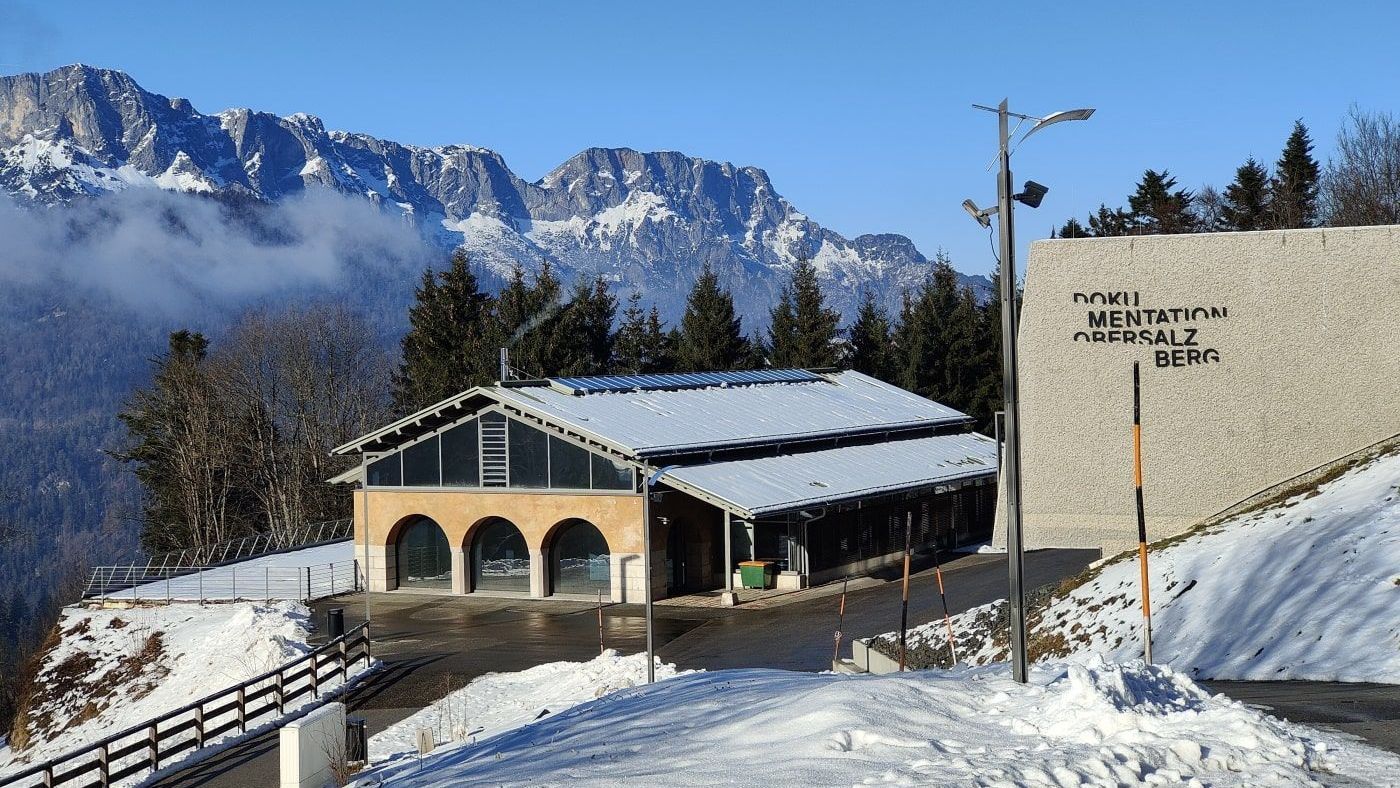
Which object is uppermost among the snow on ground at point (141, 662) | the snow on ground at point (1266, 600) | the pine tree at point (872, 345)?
the pine tree at point (872, 345)

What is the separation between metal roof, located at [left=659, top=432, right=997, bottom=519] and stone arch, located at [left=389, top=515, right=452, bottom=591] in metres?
8.54

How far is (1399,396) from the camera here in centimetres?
2495

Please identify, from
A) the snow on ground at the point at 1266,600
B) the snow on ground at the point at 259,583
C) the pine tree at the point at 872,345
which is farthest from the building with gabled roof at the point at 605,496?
the pine tree at the point at 872,345

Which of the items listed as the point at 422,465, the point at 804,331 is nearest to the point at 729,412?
the point at 422,465

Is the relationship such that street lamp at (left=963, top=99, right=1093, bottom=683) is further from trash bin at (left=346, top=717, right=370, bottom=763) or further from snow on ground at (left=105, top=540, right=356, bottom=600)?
snow on ground at (left=105, top=540, right=356, bottom=600)

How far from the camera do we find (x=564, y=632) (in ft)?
113

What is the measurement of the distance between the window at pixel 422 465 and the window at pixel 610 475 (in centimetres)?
560

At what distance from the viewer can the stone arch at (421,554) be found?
42406 mm

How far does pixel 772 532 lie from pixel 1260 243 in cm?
1933

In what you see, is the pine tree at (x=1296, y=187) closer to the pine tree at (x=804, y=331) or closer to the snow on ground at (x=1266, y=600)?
the pine tree at (x=804, y=331)

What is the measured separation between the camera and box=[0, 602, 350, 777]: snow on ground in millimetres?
32969

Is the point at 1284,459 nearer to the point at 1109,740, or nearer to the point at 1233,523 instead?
the point at 1233,523

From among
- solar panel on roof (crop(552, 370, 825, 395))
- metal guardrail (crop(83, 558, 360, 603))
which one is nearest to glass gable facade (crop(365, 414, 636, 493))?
metal guardrail (crop(83, 558, 360, 603))

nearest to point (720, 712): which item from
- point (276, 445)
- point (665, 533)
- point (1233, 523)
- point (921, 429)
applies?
point (1233, 523)
